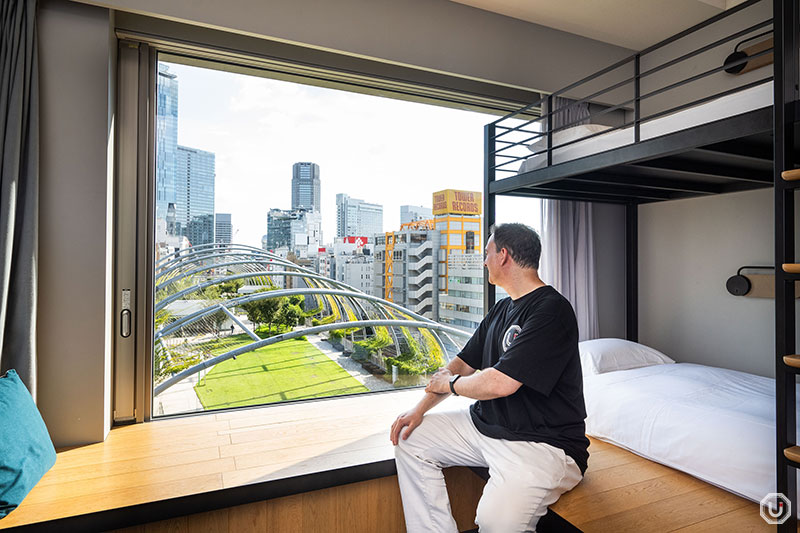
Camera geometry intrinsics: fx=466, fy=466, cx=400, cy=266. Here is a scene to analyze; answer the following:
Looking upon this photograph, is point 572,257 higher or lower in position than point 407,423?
higher

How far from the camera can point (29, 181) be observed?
2121 millimetres

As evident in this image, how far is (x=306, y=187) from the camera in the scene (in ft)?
9.78

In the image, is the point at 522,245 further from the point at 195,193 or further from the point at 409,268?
the point at 195,193

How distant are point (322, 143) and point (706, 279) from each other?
9.36ft

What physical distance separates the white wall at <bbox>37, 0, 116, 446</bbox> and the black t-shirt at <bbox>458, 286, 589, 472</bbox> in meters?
1.90

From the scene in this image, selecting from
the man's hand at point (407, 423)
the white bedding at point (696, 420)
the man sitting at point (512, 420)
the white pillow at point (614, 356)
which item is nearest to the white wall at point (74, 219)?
the man's hand at point (407, 423)

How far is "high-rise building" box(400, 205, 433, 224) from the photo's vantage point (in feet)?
10.7

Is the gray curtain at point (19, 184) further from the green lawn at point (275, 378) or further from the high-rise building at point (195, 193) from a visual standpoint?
the green lawn at point (275, 378)

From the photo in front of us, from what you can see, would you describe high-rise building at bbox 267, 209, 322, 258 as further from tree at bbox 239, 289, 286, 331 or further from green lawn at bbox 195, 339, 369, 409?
green lawn at bbox 195, 339, 369, 409

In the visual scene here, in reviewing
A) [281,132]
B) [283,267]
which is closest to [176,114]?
[281,132]

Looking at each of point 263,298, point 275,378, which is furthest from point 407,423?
point 263,298

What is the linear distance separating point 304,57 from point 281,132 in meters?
0.46

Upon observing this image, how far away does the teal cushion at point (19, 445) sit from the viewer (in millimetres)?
1674

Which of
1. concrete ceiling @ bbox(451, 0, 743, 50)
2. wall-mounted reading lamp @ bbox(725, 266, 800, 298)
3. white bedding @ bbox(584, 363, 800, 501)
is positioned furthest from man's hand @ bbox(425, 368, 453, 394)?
concrete ceiling @ bbox(451, 0, 743, 50)
